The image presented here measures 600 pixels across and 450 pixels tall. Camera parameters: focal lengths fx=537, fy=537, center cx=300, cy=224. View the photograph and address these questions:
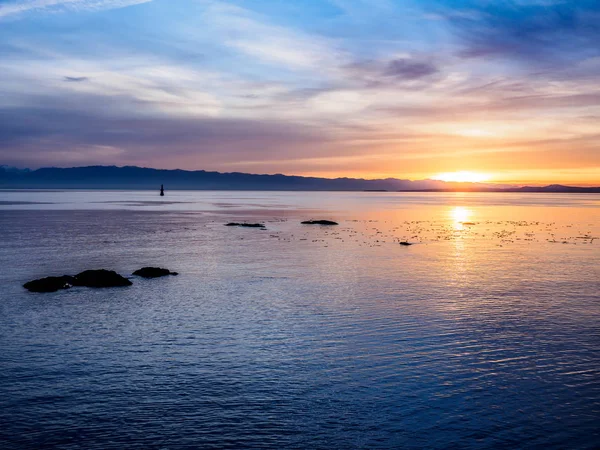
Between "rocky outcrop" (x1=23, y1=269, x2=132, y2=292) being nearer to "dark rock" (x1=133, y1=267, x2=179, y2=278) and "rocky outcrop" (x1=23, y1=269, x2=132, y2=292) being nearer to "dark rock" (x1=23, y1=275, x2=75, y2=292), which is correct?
"dark rock" (x1=23, y1=275, x2=75, y2=292)

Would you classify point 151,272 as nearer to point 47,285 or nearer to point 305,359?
point 47,285

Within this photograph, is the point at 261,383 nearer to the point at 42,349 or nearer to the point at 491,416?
the point at 491,416

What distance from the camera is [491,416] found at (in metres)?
15.6

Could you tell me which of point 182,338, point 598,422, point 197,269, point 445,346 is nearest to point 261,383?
point 182,338

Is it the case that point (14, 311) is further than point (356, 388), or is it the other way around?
point (14, 311)

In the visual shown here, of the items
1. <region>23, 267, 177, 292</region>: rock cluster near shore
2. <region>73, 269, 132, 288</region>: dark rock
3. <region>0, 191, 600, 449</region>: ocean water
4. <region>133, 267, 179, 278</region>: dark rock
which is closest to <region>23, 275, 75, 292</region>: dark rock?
<region>23, 267, 177, 292</region>: rock cluster near shore

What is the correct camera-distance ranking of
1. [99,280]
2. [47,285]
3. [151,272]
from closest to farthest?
1. [47,285]
2. [99,280]
3. [151,272]

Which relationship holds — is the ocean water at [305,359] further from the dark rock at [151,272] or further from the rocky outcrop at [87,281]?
the dark rock at [151,272]

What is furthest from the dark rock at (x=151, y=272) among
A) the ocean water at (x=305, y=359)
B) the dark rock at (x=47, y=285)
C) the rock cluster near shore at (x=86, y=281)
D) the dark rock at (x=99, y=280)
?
the dark rock at (x=47, y=285)

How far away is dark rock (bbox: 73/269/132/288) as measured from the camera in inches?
1356

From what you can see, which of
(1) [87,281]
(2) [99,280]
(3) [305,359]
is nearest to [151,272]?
(2) [99,280]

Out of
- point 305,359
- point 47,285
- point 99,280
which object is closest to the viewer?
point 305,359

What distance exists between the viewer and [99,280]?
3459 centimetres

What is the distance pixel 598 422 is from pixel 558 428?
4.28 ft
